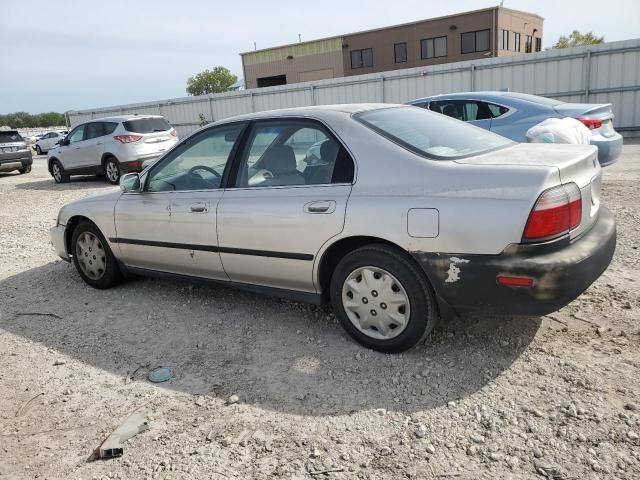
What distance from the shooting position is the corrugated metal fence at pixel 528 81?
16.0 m

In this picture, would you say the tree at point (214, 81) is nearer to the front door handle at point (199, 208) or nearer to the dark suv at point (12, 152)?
the dark suv at point (12, 152)

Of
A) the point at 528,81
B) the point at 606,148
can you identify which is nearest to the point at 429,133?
the point at 606,148

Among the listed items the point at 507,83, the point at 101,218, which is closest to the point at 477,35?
the point at 507,83

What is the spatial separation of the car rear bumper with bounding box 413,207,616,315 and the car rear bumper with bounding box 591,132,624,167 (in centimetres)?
476

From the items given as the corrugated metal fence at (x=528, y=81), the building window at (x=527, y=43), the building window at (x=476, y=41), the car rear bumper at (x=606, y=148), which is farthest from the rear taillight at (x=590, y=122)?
the building window at (x=527, y=43)

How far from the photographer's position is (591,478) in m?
2.30

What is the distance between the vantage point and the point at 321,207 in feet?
11.5

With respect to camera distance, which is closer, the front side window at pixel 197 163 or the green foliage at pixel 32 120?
the front side window at pixel 197 163

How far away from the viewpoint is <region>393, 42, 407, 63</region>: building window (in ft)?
143

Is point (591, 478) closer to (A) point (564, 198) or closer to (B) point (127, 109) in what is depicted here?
(A) point (564, 198)

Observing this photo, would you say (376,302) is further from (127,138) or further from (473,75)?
(473,75)

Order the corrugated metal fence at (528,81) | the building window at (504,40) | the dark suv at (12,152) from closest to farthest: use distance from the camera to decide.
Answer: the corrugated metal fence at (528,81) < the dark suv at (12,152) < the building window at (504,40)

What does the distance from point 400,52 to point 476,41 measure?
20.0ft

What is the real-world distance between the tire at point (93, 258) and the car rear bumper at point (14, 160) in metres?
14.5
